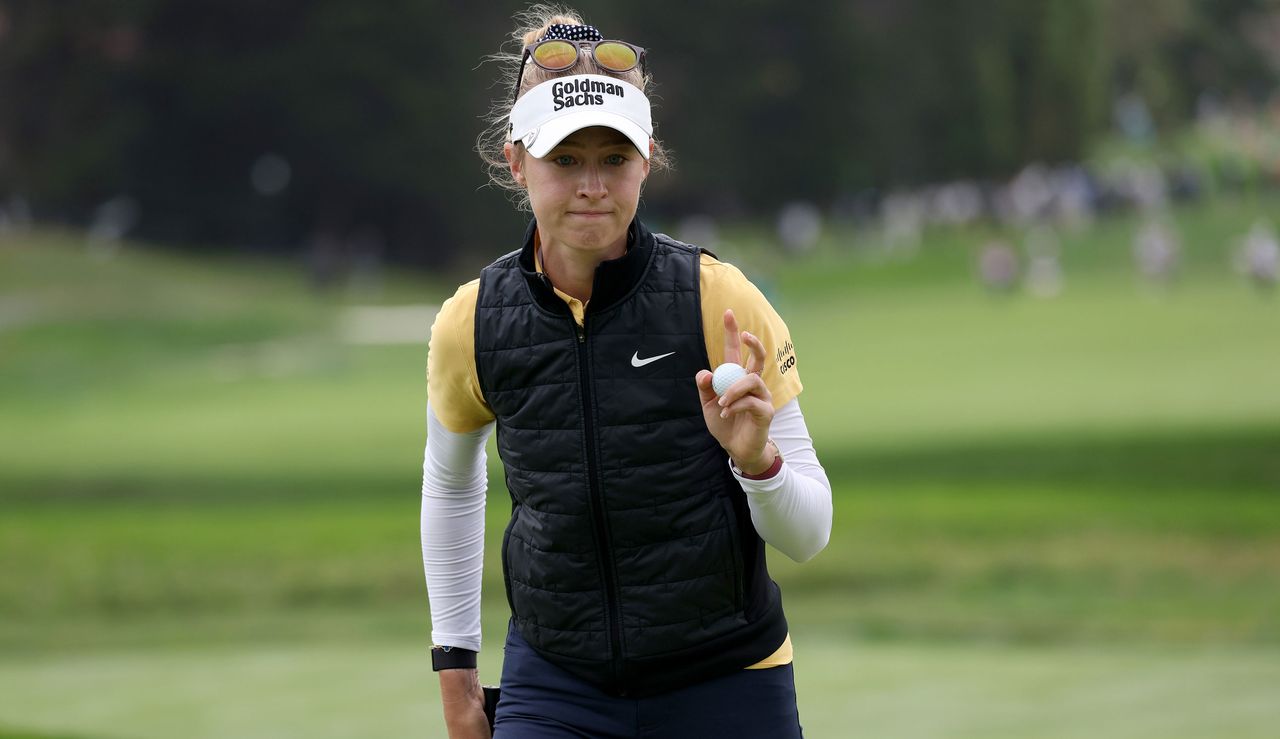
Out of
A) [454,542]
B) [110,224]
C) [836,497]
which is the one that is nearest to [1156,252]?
[836,497]

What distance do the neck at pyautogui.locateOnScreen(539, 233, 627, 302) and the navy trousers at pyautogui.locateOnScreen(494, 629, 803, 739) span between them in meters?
0.57

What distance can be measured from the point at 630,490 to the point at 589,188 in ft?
1.45

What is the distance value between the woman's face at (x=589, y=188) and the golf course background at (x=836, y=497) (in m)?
3.38

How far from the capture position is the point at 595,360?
8.62ft

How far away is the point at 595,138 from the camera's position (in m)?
2.63

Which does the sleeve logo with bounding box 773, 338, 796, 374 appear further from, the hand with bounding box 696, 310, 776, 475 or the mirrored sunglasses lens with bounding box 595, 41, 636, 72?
the mirrored sunglasses lens with bounding box 595, 41, 636, 72

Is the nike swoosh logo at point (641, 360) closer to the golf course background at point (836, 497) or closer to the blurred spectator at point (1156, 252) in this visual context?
the golf course background at point (836, 497)

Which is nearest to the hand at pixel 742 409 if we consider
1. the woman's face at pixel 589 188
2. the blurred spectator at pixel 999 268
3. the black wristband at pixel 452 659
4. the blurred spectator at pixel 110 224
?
the woman's face at pixel 589 188

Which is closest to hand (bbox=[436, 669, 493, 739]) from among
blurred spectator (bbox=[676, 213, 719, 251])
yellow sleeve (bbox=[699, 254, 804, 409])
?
yellow sleeve (bbox=[699, 254, 804, 409])

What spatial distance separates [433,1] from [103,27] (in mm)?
2904

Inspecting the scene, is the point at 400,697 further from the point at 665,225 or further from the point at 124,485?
the point at 665,225

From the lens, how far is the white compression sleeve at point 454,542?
2.96m

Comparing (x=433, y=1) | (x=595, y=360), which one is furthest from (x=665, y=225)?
(x=595, y=360)

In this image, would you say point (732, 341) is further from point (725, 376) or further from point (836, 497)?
point (836, 497)
